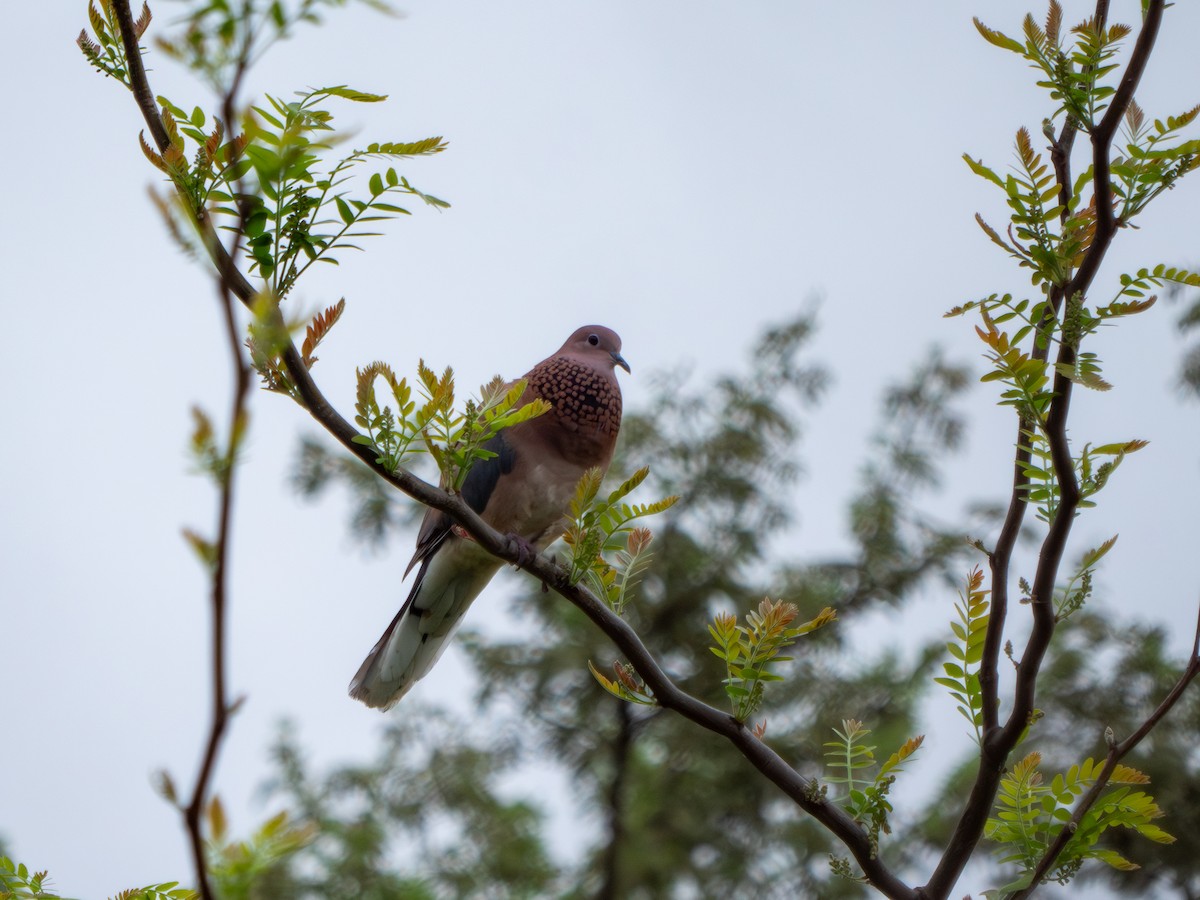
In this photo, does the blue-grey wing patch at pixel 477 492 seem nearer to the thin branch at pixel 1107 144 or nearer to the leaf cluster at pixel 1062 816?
the leaf cluster at pixel 1062 816

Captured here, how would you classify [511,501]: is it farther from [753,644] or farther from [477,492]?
[753,644]

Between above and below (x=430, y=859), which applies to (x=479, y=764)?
above

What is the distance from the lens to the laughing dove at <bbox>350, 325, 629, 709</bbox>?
4.33 metres

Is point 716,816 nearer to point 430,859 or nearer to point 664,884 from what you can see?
point 664,884

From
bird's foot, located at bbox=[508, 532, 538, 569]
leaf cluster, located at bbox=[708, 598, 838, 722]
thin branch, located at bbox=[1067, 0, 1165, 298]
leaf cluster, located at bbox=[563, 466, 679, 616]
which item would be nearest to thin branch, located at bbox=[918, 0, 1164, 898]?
thin branch, located at bbox=[1067, 0, 1165, 298]

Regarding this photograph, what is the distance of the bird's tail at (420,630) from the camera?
14.2 ft

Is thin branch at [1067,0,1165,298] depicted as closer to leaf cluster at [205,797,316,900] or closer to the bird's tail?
leaf cluster at [205,797,316,900]

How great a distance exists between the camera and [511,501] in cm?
439

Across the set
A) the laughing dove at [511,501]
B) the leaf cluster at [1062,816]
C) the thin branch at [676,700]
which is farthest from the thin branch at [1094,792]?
the laughing dove at [511,501]

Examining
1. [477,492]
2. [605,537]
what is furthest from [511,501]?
[605,537]

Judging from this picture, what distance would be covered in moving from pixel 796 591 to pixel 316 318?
19.1ft

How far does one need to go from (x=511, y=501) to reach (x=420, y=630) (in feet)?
1.85

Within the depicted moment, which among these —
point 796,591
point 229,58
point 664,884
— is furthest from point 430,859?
point 229,58

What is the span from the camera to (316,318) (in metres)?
1.99
